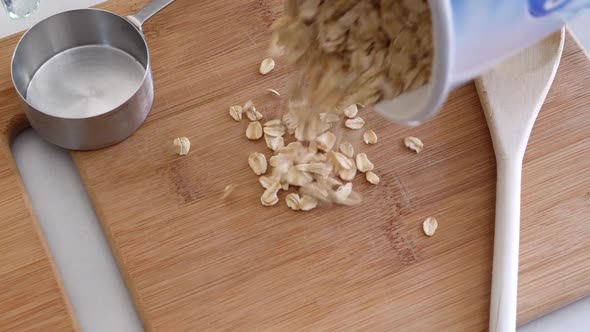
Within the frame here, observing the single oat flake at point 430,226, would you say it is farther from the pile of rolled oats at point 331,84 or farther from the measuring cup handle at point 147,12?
the measuring cup handle at point 147,12

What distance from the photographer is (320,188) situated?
35.4 inches

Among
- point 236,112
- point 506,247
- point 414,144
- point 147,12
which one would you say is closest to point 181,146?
point 236,112

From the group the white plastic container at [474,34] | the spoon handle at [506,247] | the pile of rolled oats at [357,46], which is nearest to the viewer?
the white plastic container at [474,34]

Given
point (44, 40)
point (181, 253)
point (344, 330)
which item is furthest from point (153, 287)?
point (44, 40)

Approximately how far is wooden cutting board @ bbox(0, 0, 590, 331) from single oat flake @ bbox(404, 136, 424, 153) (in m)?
0.01

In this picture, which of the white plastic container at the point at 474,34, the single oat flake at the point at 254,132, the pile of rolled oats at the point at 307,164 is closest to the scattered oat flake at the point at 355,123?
the pile of rolled oats at the point at 307,164

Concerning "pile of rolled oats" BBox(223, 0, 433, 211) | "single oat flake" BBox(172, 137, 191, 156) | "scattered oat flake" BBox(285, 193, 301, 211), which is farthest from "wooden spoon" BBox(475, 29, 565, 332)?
"single oat flake" BBox(172, 137, 191, 156)

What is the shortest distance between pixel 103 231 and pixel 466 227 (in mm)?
430

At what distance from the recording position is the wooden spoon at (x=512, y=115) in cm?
85

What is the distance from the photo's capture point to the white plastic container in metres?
0.57

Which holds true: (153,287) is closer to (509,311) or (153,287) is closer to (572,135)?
(509,311)

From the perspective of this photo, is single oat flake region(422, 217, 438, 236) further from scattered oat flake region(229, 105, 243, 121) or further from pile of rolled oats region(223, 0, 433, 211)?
scattered oat flake region(229, 105, 243, 121)

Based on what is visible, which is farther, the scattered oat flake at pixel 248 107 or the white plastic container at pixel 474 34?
the scattered oat flake at pixel 248 107

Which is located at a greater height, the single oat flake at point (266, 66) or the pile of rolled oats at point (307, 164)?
the single oat flake at point (266, 66)
